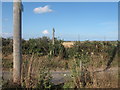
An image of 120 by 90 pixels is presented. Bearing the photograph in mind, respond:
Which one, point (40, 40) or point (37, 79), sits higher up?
point (40, 40)

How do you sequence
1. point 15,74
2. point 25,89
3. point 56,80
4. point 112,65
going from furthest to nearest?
point 56,80
point 112,65
point 15,74
point 25,89

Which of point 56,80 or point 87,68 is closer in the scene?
point 87,68

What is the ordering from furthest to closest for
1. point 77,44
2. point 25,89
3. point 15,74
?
1. point 77,44
2. point 15,74
3. point 25,89

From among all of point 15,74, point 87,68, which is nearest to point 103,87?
point 87,68

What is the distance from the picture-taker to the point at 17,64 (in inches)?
246

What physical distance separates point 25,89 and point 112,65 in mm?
2514

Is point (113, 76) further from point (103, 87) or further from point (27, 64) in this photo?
point (27, 64)

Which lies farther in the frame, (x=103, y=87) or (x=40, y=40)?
(x=40, y=40)

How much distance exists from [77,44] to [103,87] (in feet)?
37.4

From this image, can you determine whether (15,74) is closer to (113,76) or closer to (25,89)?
(25,89)

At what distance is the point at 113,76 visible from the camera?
5645mm

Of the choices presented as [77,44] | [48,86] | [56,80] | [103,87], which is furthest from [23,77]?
[77,44]

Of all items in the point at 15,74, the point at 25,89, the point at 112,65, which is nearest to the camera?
the point at 25,89

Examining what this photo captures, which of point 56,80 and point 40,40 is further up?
point 40,40
